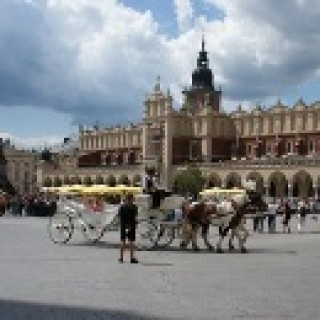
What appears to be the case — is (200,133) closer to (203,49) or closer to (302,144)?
(302,144)

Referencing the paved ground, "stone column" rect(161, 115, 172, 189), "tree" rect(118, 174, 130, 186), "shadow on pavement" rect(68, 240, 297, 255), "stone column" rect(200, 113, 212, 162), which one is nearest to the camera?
the paved ground

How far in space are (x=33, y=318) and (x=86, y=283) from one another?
10.6ft

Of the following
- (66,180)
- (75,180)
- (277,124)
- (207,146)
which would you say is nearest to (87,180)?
(75,180)

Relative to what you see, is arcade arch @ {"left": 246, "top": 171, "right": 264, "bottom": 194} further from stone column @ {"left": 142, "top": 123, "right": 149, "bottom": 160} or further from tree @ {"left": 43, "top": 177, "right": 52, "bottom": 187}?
tree @ {"left": 43, "top": 177, "right": 52, "bottom": 187}

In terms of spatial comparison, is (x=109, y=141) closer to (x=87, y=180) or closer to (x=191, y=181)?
(x=87, y=180)

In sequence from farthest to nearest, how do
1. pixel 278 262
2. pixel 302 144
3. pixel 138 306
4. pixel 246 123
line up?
1. pixel 246 123
2. pixel 302 144
3. pixel 278 262
4. pixel 138 306

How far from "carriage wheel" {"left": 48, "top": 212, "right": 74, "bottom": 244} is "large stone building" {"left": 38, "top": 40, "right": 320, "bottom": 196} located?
54852 mm

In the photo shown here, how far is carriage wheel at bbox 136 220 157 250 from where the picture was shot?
20969 millimetres

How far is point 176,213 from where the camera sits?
21203 mm

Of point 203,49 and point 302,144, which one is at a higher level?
point 203,49

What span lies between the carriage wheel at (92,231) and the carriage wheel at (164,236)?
1503 mm

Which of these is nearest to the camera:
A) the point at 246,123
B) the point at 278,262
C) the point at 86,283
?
the point at 86,283

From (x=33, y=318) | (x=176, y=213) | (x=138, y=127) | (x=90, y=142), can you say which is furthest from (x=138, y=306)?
(x=90, y=142)

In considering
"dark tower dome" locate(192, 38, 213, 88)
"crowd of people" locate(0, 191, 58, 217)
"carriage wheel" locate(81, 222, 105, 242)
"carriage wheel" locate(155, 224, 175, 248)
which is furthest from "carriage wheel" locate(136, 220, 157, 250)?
"dark tower dome" locate(192, 38, 213, 88)
